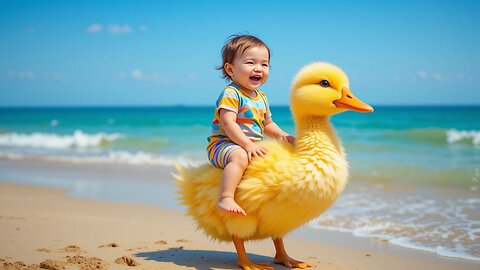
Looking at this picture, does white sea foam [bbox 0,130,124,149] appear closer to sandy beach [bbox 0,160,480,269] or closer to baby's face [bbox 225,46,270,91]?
sandy beach [bbox 0,160,480,269]

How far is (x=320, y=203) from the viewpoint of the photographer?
3.15 m

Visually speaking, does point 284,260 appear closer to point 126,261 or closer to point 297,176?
point 297,176

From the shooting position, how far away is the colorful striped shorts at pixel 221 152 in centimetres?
332

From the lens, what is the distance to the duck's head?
3.30 metres

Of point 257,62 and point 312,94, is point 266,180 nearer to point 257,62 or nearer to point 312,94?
point 312,94

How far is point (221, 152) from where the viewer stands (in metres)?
3.37

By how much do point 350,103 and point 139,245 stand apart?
88.6 inches

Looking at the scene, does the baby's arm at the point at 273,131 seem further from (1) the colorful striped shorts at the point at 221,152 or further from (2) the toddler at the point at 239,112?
(1) the colorful striped shorts at the point at 221,152

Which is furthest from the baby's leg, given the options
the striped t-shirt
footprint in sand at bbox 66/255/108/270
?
footprint in sand at bbox 66/255/108/270

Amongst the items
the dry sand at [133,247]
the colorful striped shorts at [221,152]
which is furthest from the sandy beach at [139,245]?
the colorful striped shorts at [221,152]

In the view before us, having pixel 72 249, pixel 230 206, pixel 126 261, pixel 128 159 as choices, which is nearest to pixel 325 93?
pixel 230 206

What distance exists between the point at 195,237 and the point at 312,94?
84.6 inches

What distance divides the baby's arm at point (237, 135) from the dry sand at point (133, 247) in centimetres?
91

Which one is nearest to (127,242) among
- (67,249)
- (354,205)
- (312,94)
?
(67,249)
